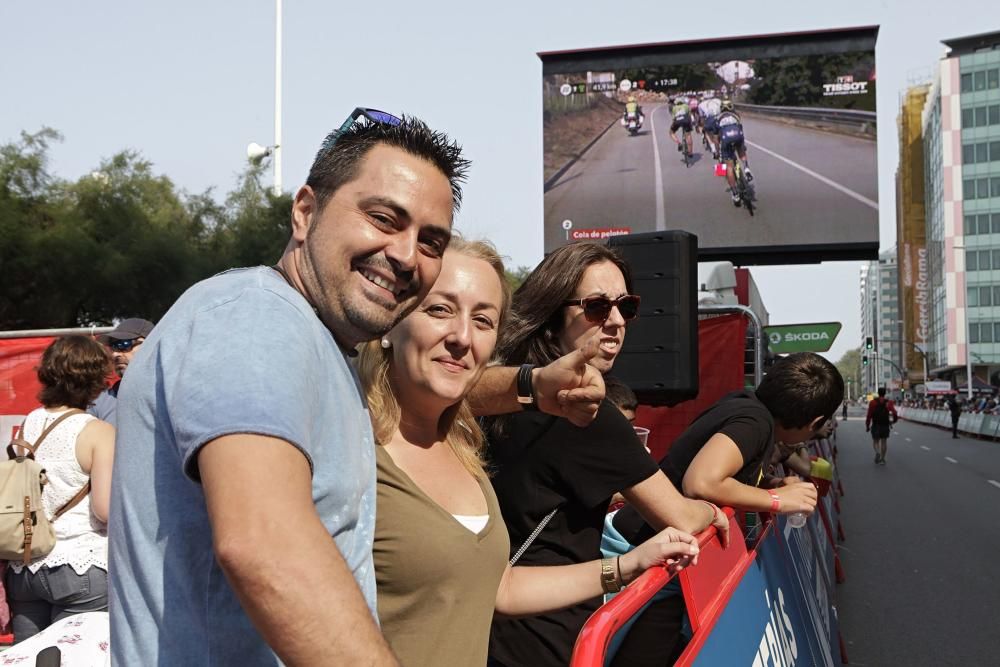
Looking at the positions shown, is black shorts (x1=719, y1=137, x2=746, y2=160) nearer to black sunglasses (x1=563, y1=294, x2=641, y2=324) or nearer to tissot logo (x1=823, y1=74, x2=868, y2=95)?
tissot logo (x1=823, y1=74, x2=868, y2=95)

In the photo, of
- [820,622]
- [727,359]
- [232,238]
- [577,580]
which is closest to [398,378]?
[577,580]

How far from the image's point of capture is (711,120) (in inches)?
919

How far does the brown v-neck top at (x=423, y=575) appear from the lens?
1.64 metres

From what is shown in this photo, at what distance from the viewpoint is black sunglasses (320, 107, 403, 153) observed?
1457mm

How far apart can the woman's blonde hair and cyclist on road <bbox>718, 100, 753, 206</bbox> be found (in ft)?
69.6

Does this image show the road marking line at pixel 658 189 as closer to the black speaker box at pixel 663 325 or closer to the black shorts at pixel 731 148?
the black shorts at pixel 731 148

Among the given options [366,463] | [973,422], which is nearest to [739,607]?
[366,463]

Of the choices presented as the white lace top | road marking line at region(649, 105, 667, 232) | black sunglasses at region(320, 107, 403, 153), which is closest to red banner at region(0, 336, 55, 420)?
the white lace top

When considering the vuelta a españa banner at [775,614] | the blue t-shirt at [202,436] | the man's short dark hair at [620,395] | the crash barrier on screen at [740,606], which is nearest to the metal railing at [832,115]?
the vuelta a españa banner at [775,614]

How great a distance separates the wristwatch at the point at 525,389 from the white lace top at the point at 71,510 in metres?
2.23

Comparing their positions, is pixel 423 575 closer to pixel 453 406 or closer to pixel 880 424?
pixel 453 406

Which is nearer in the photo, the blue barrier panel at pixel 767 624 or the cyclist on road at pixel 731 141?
the blue barrier panel at pixel 767 624

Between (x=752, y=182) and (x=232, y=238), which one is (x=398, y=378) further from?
(x=232, y=238)

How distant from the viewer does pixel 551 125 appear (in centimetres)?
2452
